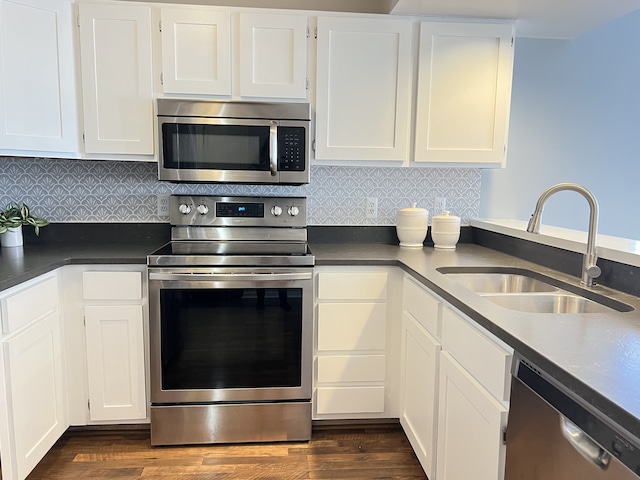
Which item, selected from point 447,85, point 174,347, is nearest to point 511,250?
point 447,85

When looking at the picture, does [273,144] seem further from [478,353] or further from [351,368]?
[478,353]

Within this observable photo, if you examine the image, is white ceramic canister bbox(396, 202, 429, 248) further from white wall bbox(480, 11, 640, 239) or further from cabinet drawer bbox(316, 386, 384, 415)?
cabinet drawer bbox(316, 386, 384, 415)

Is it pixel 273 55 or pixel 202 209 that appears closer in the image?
pixel 273 55

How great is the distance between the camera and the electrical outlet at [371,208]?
8.63ft

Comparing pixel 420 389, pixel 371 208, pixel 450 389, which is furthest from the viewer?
pixel 371 208

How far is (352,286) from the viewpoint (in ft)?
6.98

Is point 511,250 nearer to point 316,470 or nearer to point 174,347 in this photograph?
point 316,470

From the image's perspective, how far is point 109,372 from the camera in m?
2.08

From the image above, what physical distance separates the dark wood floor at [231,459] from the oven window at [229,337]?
306 millimetres

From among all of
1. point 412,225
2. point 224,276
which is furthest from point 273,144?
point 412,225

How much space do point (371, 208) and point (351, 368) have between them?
3.06 ft

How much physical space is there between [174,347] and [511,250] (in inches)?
66.4

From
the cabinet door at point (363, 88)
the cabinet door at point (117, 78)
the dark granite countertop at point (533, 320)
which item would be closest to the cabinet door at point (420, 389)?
the dark granite countertop at point (533, 320)

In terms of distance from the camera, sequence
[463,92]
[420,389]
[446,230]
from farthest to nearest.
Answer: [446,230] < [463,92] < [420,389]
